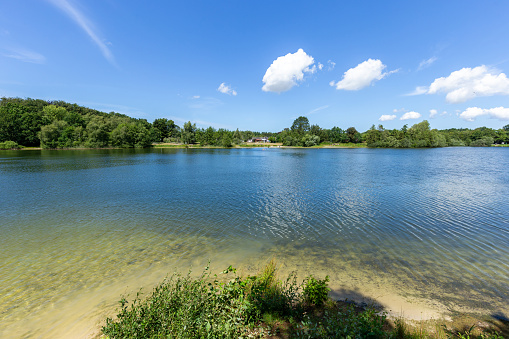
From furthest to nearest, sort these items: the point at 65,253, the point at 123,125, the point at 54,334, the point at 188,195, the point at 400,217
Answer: the point at 123,125
the point at 188,195
the point at 400,217
the point at 65,253
the point at 54,334

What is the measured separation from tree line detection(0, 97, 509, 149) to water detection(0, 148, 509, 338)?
107631mm

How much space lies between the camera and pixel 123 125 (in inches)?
4818

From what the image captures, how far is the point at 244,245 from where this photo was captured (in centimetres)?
1209

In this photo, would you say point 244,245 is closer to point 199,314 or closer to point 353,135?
point 199,314

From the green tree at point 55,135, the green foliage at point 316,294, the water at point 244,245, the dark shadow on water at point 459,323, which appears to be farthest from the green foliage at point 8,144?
the dark shadow on water at point 459,323

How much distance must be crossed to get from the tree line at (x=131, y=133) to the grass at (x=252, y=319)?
132 m

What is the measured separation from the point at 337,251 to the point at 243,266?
4.98 metres

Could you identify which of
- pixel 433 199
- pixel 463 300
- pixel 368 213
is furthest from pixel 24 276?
pixel 433 199

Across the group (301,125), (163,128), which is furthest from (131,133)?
(301,125)

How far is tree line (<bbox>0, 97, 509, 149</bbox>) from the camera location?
10212 centimetres

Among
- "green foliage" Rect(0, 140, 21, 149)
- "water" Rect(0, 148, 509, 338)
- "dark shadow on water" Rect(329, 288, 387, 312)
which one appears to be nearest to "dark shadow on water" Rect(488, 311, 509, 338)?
"water" Rect(0, 148, 509, 338)

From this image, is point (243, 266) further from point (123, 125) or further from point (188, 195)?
point (123, 125)

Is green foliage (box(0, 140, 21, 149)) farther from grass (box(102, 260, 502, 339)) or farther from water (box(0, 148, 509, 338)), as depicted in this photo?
grass (box(102, 260, 502, 339))

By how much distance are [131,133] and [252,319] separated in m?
139
